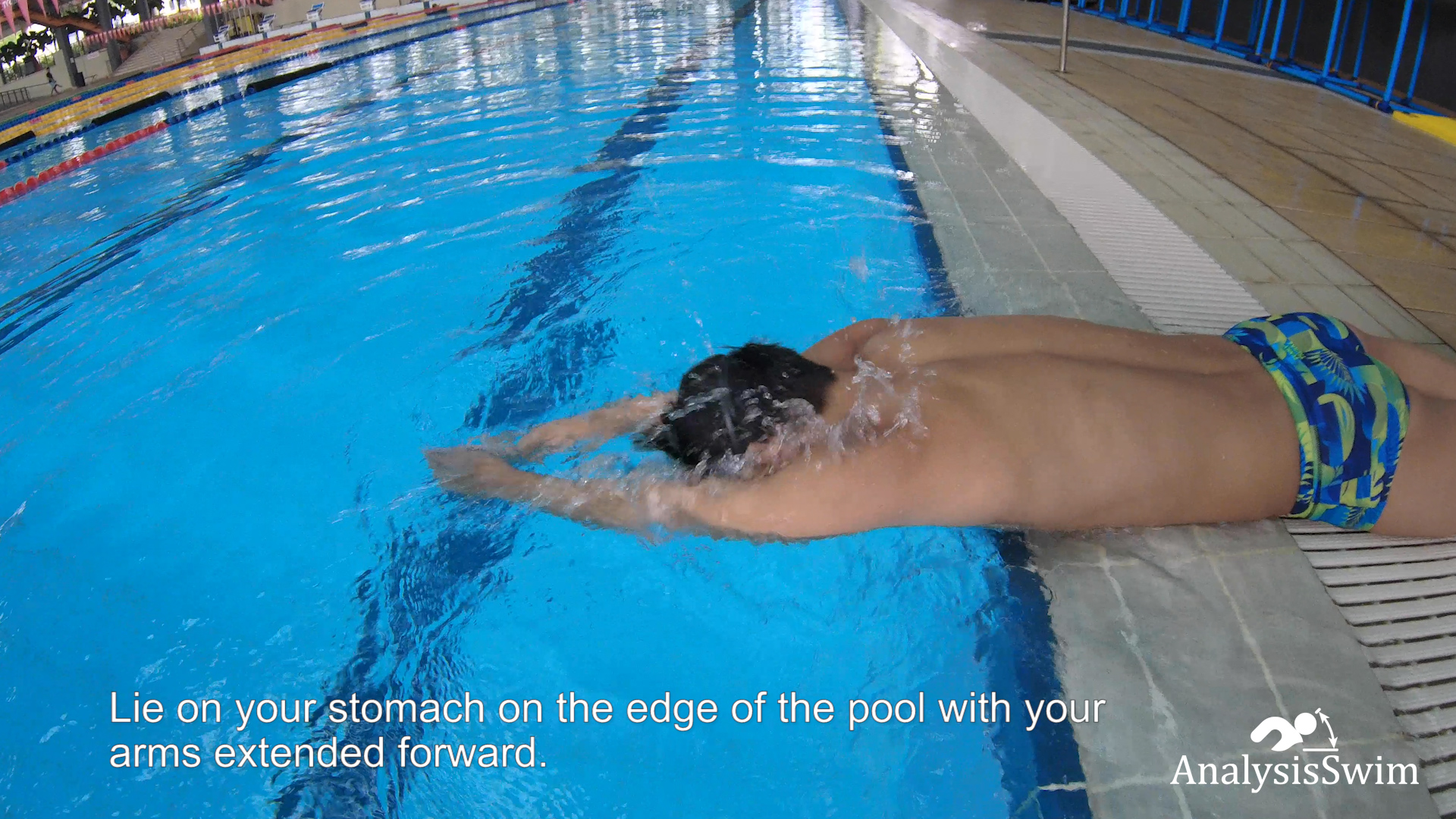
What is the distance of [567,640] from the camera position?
1908mm

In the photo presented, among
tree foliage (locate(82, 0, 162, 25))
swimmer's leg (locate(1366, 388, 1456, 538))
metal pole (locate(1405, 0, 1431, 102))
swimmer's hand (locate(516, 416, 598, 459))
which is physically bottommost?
swimmer's hand (locate(516, 416, 598, 459))

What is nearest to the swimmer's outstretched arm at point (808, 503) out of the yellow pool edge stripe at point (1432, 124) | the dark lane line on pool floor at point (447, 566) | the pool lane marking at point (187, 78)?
the dark lane line on pool floor at point (447, 566)

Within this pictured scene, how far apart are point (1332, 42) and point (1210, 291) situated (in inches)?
212

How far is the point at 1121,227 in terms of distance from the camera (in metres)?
3.54

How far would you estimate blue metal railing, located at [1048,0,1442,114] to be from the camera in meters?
5.75

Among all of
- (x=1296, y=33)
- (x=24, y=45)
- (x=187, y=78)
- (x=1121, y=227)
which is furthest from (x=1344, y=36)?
(x=24, y=45)

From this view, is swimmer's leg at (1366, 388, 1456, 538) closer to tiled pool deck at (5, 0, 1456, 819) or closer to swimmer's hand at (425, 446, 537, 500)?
tiled pool deck at (5, 0, 1456, 819)

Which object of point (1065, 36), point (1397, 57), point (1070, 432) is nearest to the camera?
point (1070, 432)

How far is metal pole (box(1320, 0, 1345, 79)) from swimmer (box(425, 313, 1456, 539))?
248 inches

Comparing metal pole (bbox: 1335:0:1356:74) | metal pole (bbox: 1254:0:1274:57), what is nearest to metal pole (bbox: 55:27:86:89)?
metal pole (bbox: 1254:0:1274:57)

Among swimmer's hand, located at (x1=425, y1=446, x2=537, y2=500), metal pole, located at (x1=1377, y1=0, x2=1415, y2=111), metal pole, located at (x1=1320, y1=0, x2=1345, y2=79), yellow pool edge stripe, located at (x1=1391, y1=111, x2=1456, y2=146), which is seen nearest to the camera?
swimmer's hand, located at (x1=425, y1=446, x2=537, y2=500)

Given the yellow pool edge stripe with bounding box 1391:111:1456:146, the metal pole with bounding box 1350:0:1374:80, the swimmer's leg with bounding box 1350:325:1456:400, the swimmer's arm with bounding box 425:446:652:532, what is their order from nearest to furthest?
the swimmer's leg with bounding box 1350:325:1456:400 → the swimmer's arm with bounding box 425:446:652:532 → the yellow pool edge stripe with bounding box 1391:111:1456:146 → the metal pole with bounding box 1350:0:1374:80

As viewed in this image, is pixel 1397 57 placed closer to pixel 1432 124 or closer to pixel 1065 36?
pixel 1432 124

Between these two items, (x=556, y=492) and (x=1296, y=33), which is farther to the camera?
(x=1296, y=33)
